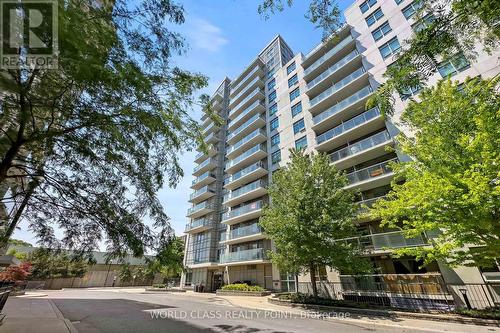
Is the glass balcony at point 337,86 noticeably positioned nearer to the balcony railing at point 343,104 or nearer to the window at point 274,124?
the balcony railing at point 343,104

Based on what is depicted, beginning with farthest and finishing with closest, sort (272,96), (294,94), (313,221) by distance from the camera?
(272,96) → (294,94) → (313,221)

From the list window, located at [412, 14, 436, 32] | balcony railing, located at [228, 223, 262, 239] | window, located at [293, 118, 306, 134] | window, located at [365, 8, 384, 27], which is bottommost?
window, located at [412, 14, 436, 32]

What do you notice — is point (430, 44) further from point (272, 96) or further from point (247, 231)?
point (272, 96)

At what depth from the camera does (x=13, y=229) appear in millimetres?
5891

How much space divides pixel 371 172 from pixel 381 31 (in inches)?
579

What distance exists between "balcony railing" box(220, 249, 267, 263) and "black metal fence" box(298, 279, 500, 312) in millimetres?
7982

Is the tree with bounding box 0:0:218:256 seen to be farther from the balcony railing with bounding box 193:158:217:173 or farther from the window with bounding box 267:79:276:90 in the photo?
the balcony railing with bounding box 193:158:217:173

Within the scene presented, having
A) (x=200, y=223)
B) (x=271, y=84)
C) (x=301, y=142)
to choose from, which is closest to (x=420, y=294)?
(x=301, y=142)

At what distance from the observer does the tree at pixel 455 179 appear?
349 inches

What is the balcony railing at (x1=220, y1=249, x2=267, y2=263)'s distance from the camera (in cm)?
2511

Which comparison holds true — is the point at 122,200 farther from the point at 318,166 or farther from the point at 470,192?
the point at 318,166

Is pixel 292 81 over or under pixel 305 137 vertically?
over

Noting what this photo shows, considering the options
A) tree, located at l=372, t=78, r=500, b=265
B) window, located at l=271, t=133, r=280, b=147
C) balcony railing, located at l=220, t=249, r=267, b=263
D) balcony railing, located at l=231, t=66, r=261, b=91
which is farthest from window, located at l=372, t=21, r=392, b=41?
balcony railing, located at l=220, t=249, r=267, b=263

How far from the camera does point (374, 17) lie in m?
23.8
